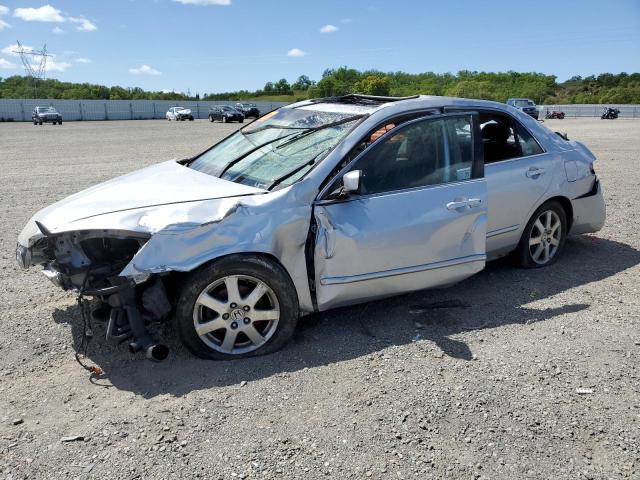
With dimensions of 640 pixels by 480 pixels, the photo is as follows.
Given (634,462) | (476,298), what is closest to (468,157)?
(476,298)

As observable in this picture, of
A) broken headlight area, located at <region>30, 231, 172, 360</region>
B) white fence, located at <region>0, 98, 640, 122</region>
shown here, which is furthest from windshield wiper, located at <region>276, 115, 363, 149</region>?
white fence, located at <region>0, 98, 640, 122</region>

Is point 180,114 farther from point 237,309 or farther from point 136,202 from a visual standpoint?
point 237,309

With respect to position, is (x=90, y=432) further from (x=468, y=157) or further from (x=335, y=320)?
(x=468, y=157)

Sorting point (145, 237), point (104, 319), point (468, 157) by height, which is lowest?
point (104, 319)

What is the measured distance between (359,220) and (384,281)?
51 cm

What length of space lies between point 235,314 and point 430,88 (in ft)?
350

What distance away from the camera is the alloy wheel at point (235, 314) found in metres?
3.58

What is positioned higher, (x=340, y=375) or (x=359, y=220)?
(x=359, y=220)

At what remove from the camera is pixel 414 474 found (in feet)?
8.56

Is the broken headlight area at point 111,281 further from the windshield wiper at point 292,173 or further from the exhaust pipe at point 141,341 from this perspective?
the windshield wiper at point 292,173

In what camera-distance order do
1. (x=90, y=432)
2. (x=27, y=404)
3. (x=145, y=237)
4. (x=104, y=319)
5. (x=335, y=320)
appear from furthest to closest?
(x=335, y=320) → (x=104, y=319) → (x=145, y=237) → (x=27, y=404) → (x=90, y=432)

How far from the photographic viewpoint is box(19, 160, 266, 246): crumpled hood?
3532mm

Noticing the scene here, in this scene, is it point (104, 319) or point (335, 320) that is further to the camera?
point (335, 320)

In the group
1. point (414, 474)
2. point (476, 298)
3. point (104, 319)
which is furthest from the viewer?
point (476, 298)
